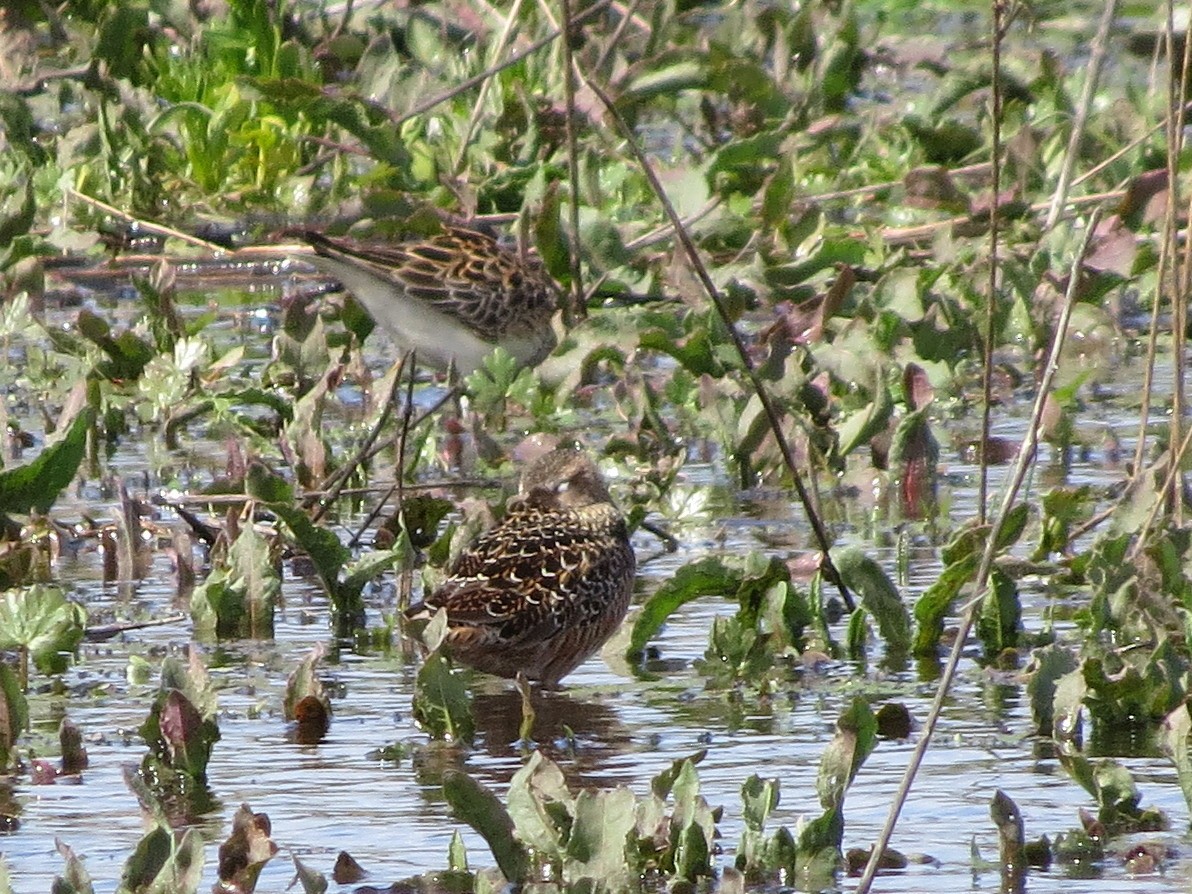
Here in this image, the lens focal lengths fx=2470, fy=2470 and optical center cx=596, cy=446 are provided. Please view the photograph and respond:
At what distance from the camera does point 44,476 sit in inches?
273

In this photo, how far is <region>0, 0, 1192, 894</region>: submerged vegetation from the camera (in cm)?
523

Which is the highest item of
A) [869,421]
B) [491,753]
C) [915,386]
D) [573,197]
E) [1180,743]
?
[573,197]

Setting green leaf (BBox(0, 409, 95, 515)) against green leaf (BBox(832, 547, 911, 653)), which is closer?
green leaf (BBox(832, 547, 911, 653))

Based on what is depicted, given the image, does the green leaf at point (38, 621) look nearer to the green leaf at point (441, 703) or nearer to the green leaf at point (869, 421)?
the green leaf at point (441, 703)

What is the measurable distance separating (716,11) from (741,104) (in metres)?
3.89

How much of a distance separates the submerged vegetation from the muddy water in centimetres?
4

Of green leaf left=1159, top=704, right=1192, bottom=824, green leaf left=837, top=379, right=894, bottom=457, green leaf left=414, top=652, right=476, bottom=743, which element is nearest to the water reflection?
green leaf left=414, top=652, right=476, bottom=743

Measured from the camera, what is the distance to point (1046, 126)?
12.3m

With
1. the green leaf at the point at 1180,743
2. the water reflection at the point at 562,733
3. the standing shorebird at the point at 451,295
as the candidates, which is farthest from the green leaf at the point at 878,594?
the standing shorebird at the point at 451,295

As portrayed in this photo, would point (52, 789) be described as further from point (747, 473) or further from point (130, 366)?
point (130, 366)

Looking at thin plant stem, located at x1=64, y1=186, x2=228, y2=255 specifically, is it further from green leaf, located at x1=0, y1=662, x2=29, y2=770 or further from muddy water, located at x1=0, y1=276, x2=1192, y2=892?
green leaf, located at x1=0, y1=662, x2=29, y2=770

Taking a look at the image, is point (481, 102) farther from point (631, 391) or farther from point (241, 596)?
point (241, 596)

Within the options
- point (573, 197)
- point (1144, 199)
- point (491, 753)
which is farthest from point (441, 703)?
point (1144, 199)

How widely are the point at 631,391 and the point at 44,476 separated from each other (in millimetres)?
2461
